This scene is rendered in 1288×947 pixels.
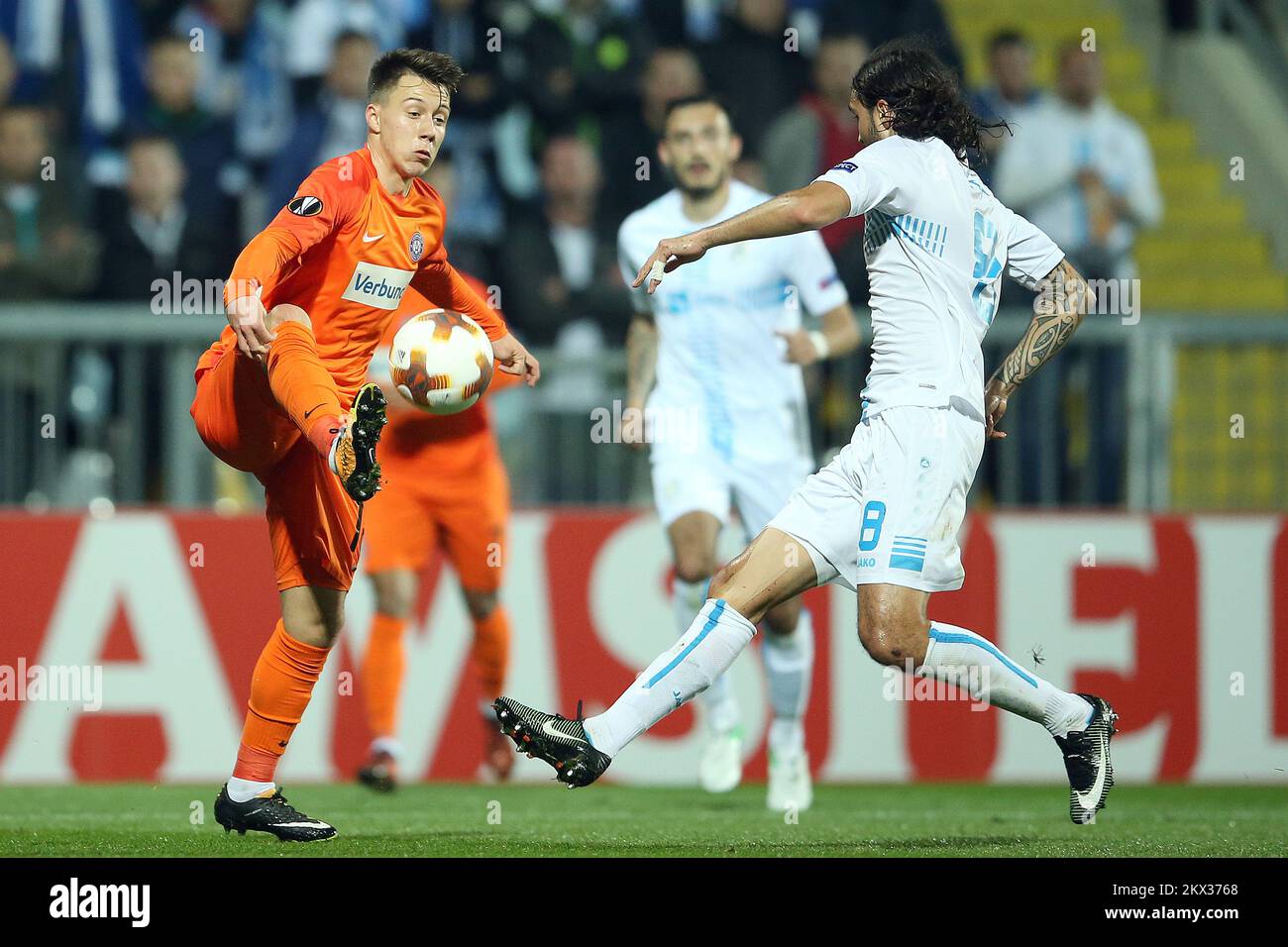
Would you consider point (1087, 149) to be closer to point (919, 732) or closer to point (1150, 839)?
point (919, 732)

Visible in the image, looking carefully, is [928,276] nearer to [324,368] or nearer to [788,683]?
[324,368]

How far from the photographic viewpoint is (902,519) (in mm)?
6398

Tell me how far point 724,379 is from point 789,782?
1789 mm

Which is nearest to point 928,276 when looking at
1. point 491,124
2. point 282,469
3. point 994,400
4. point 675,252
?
point 994,400

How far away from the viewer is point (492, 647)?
31.9ft

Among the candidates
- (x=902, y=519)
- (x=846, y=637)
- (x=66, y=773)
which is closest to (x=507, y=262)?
(x=846, y=637)

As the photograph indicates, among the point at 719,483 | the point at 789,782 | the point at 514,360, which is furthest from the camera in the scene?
the point at 719,483

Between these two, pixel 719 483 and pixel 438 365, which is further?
pixel 719 483

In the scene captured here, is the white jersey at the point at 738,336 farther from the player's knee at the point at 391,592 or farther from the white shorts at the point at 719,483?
the player's knee at the point at 391,592

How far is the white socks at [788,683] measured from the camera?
28.7 ft

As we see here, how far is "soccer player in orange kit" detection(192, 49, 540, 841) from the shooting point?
21.3 ft

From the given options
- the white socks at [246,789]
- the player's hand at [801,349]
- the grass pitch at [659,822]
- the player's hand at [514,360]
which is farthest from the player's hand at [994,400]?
the white socks at [246,789]

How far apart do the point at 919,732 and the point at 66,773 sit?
4380mm

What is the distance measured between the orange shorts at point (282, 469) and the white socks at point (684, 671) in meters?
1.07
